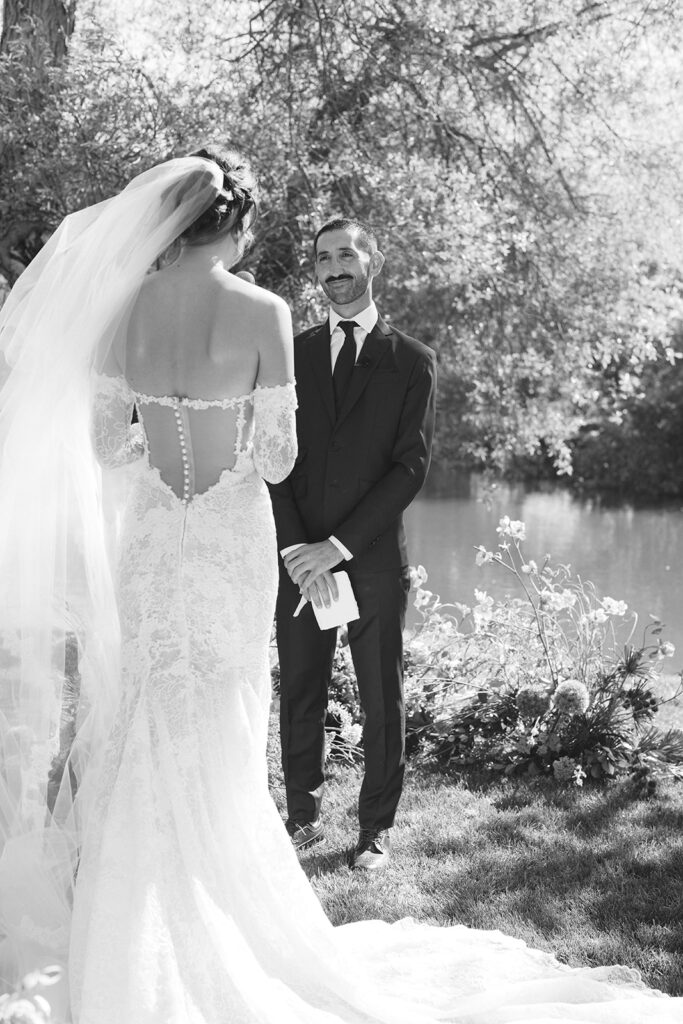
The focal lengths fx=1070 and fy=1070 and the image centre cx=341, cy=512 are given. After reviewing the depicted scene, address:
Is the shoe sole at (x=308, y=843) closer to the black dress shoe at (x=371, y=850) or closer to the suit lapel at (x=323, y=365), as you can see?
the black dress shoe at (x=371, y=850)

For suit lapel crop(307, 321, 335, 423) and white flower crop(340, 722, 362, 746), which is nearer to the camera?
suit lapel crop(307, 321, 335, 423)

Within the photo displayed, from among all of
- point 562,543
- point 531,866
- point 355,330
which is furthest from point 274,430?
point 562,543

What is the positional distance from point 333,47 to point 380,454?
4.90 m

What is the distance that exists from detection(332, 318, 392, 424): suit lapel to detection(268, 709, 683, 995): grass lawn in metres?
1.71

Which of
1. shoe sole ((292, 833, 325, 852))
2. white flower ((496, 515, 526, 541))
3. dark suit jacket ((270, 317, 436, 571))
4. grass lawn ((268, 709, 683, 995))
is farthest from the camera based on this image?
white flower ((496, 515, 526, 541))

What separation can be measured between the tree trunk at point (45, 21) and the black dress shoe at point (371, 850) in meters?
5.09

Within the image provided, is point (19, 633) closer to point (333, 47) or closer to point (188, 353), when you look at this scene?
point (188, 353)

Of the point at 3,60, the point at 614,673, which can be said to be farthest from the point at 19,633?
the point at 3,60

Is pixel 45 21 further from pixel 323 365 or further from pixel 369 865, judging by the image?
pixel 369 865

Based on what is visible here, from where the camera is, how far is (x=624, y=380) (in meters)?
12.1

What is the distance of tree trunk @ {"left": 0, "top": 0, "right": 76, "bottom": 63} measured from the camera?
662cm

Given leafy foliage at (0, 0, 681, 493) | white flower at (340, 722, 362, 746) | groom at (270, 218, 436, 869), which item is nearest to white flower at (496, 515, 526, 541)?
white flower at (340, 722, 362, 746)

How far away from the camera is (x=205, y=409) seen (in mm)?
2854

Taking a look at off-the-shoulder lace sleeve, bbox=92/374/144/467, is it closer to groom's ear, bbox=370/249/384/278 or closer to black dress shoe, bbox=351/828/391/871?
groom's ear, bbox=370/249/384/278
